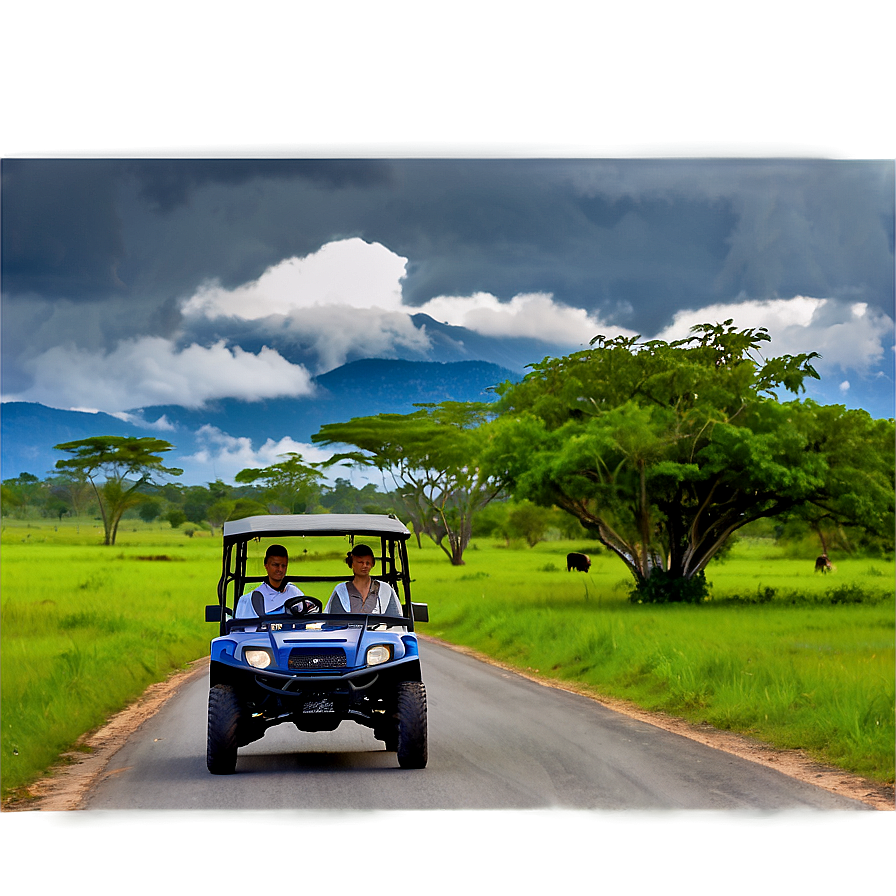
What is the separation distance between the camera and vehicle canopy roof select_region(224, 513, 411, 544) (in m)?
4.55

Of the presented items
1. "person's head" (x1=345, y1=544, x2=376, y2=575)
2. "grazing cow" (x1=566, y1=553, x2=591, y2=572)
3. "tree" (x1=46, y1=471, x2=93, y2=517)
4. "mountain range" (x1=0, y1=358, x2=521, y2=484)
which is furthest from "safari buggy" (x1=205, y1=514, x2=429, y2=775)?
"tree" (x1=46, y1=471, x2=93, y2=517)

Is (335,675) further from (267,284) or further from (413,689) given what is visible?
(267,284)

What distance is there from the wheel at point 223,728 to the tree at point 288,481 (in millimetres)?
22017

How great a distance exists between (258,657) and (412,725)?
0.73 metres

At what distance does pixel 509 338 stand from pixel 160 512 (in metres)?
12.8

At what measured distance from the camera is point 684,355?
14305 millimetres

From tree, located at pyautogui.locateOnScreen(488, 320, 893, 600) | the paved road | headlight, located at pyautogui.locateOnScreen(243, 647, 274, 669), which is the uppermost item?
tree, located at pyautogui.locateOnScreen(488, 320, 893, 600)

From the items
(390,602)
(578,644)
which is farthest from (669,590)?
(390,602)

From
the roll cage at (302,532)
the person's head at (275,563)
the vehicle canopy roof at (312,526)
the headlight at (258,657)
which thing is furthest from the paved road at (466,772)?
the vehicle canopy roof at (312,526)

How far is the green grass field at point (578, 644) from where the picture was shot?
218 inches

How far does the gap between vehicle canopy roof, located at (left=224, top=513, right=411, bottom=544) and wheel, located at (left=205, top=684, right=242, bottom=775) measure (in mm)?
671

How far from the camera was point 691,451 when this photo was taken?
1338cm

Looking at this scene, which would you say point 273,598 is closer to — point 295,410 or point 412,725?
point 412,725

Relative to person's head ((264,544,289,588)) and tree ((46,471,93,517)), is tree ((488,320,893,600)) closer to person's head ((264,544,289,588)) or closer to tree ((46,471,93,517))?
person's head ((264,544,289,588))
